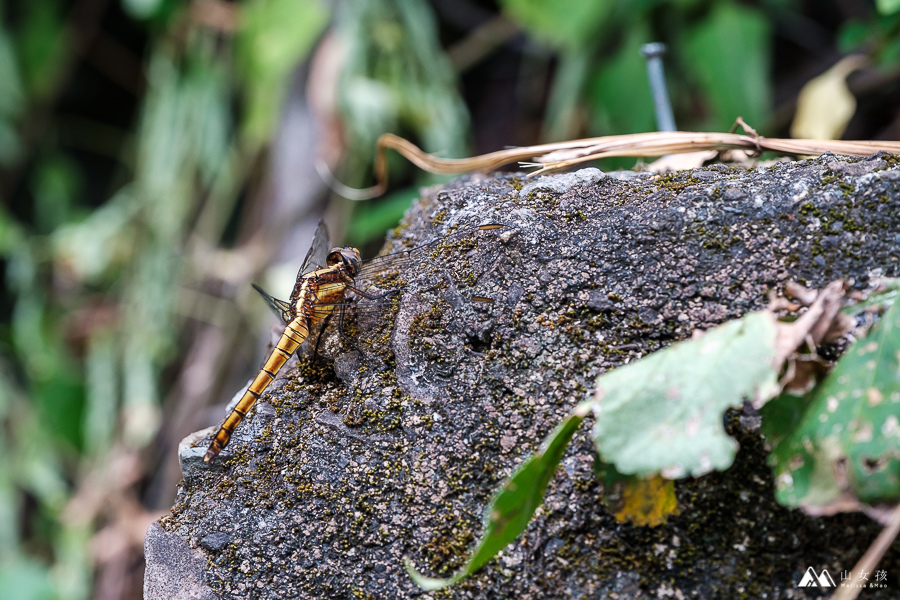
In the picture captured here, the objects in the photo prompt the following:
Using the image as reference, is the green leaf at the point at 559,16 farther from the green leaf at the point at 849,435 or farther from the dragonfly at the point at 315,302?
the green leaf at the point at 849,435

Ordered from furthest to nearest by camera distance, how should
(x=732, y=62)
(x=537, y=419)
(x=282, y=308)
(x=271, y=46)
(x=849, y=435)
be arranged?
(x=271, y=46)
(x=732, y=62)
(x=282, y=308)
(x=537, y=419)
(x=849, y=435)

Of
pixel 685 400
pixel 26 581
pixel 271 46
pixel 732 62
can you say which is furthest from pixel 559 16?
pixel 26 581

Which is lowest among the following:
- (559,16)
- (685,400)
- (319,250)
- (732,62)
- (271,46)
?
(685,400)

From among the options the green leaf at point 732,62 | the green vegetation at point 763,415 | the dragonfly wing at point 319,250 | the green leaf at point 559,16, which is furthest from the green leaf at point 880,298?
the green leaf at point 559,16

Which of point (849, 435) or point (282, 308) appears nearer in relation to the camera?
point (849, 435)

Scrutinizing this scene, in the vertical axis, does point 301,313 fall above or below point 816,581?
above

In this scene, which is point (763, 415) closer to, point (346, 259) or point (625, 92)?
point (346, 259)

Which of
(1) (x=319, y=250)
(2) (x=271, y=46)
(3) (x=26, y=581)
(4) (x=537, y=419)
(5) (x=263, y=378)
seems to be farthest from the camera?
(3) (x=26, y=581)
